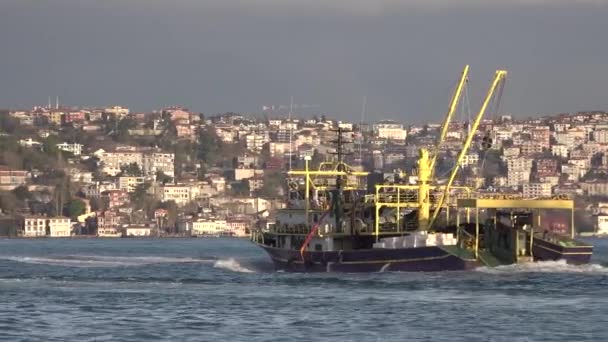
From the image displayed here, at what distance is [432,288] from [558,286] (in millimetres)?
5442

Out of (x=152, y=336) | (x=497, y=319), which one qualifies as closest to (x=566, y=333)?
(x=497, y=319)

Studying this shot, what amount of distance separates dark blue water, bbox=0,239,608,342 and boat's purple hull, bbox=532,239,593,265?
49.7 inches

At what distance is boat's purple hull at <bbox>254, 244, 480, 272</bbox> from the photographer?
9025 cm

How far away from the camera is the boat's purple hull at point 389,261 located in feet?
296

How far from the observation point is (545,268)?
298 feet

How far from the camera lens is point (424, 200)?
97562 millimetres

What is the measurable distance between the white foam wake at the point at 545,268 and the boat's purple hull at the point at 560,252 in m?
1.04

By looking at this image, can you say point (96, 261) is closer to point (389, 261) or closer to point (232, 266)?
point (232, 266)

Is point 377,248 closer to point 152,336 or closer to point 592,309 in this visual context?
point 592,309

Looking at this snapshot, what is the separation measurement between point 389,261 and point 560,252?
9.42m

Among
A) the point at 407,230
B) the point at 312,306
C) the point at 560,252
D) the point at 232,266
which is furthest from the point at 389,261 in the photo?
the point at 312,306

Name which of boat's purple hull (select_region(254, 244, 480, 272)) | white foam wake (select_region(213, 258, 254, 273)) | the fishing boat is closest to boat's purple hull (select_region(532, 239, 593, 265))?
the fishing boat

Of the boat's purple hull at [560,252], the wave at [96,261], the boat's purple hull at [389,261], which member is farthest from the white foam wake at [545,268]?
the wave at [96,261]

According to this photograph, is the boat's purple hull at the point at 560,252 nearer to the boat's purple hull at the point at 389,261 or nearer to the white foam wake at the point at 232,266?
the boat's purple hull at the point at 389,261
